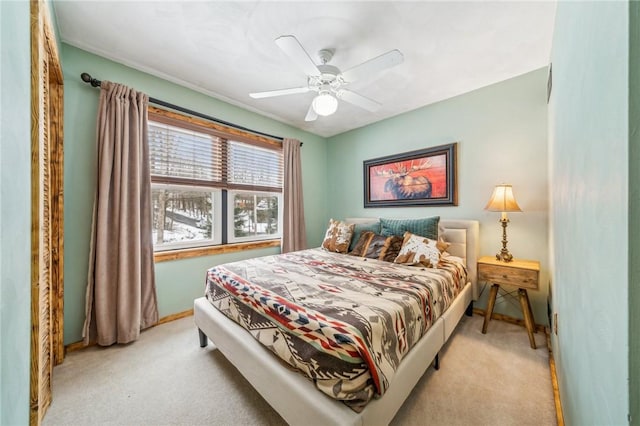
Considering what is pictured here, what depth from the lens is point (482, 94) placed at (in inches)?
102

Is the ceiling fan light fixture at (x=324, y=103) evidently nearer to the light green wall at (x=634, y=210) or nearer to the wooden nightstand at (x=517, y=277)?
the light green wall at (x=634, y=210)

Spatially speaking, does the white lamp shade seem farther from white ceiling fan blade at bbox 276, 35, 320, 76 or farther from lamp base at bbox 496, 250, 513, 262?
white ceiling fan blade at bbox 276, 35, 320, 76

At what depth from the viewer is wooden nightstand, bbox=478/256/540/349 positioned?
6.64 feet

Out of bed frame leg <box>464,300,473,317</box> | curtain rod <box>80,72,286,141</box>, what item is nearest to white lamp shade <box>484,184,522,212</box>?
bed frame leg <box>464,300,473,317</box>

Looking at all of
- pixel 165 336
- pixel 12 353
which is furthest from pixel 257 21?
pixel 165 336

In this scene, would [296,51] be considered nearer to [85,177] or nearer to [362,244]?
[362,244]

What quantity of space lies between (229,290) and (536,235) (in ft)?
9.72

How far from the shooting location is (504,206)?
2.20 m

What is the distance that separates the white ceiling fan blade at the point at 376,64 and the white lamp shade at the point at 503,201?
164 cm

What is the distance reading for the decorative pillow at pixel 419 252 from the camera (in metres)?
2.21

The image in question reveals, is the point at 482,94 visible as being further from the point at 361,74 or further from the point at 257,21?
the point at 257,21

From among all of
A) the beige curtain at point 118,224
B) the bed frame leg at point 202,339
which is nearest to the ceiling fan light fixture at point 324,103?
the beige curtain at point 118,224

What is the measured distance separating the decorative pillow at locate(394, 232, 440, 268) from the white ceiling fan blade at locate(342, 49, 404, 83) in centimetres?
162

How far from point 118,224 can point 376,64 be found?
2.58 metres
